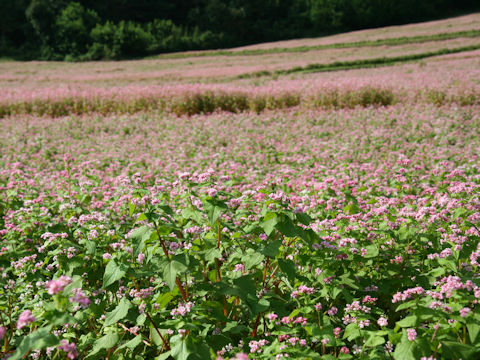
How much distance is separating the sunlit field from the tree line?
129 feet

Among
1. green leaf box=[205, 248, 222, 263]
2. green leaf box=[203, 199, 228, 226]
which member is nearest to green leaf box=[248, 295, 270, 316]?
green leaf box=[205, 248, 222, 263]

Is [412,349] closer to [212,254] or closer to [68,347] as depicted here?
[212,254]

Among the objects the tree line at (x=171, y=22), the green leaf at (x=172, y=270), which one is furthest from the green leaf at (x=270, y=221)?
the tree line at (x=171, y=22)

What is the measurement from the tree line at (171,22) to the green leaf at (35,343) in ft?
179

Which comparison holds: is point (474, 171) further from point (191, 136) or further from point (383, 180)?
point (191, 136)

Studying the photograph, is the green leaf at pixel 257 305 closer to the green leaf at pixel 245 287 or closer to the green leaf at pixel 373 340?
the green leaf at pixel 245 287

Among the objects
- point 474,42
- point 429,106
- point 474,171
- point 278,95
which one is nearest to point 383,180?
point 474,171

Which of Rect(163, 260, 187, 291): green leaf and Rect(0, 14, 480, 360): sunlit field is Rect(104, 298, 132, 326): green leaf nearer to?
Rect(0, 14, 480, 360): sunlit field

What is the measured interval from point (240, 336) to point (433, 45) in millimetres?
40940

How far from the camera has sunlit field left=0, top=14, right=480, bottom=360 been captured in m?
2.38

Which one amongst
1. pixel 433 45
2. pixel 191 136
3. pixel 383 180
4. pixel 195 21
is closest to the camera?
pixel 383 180

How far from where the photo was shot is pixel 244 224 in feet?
13.4

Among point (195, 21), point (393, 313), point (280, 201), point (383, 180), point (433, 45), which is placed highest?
point (195, 21)

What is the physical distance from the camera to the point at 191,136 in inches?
431
